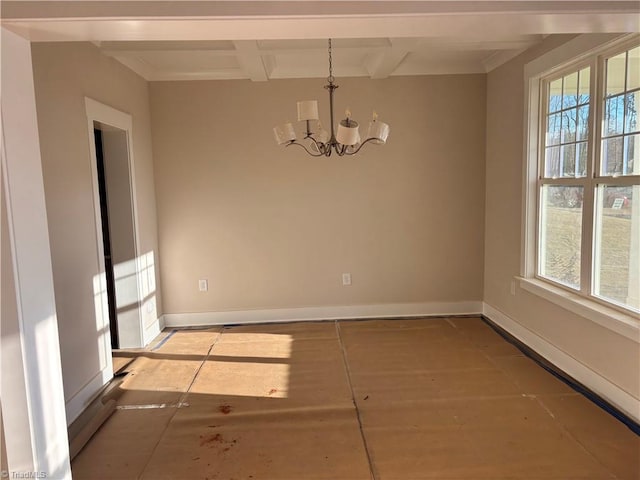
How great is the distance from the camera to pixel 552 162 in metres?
3.51

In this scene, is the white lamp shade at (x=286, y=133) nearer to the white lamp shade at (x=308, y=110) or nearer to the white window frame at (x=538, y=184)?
the white lamp shade at (x=308, y=110)

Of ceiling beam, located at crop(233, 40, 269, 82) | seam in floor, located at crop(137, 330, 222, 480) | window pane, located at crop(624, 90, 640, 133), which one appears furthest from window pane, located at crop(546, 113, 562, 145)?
seam in floor, located at crop(137, 330, 222, 480)

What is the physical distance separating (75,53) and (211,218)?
1977 mm

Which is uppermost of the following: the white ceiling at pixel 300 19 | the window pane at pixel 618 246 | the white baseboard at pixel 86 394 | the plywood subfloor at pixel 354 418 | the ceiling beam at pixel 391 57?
the ceiling beam at pixel 391 57

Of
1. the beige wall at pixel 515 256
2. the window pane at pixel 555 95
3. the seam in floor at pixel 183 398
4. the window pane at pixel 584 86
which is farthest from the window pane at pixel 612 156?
the seam in floor at pixel 183 398

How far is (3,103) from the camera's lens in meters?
1.60

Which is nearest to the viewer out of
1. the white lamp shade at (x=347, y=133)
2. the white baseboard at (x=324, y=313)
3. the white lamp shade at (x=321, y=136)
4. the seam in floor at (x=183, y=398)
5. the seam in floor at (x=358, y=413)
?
the seam in floor at (x=358, y=413)

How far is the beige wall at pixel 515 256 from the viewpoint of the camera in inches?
109

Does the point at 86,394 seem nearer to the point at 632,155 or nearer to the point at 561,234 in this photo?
the point at 561,234

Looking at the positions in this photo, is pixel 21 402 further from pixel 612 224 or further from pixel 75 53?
pixel 612 224

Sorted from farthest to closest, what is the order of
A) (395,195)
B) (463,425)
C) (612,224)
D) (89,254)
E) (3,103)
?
1. (395,195)
2. (89,254)
3. (612,224)
4. (463,425)
5. (3,103)

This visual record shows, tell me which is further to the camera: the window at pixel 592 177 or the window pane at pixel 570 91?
the window pane at pixel 570 91

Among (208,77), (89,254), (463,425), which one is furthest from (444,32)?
(208,77)

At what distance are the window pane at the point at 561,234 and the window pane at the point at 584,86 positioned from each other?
25.1 inches
